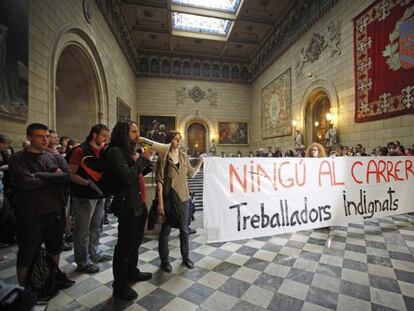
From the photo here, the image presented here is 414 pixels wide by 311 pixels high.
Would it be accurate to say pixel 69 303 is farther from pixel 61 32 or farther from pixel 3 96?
pixel 61 32

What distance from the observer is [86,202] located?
2320 millimetres

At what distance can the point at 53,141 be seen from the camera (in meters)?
3.28

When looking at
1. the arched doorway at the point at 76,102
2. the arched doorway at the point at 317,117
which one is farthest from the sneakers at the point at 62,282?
the arched doorway at the point at 317,117

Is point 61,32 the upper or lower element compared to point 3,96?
upper

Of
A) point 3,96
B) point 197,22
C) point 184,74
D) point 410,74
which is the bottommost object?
point 3,96

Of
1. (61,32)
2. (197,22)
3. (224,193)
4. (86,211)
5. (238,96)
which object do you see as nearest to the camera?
(86,211)

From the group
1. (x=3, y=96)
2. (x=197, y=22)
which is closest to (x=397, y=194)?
(x=3, y=96)

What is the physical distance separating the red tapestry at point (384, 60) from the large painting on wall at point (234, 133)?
402 inches

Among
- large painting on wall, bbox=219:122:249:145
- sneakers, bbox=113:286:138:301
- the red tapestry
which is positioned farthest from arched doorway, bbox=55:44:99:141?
large painting on wall, bbox=219:122:249:145

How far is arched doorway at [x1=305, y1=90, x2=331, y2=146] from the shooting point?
391 inches

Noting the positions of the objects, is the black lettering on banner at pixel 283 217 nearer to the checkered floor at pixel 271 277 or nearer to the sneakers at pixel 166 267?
the checkered floor at pixel 271 277

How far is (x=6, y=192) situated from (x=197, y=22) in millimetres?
14128

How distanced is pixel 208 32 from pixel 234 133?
767 cm

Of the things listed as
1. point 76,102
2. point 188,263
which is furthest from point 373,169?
point 76,102
